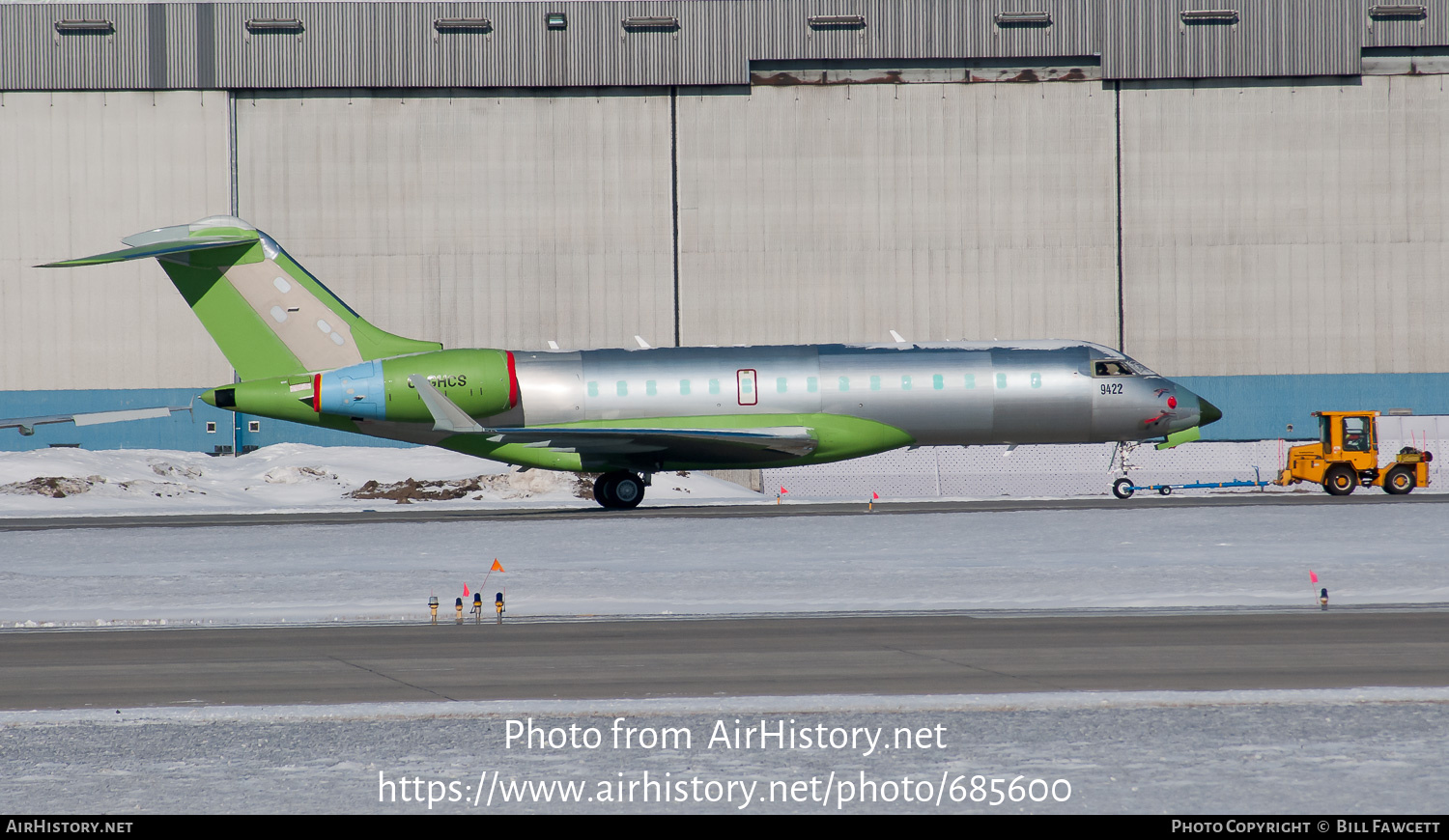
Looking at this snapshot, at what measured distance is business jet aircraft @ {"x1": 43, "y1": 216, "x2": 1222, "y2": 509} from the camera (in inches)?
1254

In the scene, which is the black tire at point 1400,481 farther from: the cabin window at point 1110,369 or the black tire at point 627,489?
the black tire at point 627,489

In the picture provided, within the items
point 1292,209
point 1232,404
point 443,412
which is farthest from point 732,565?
point 1292,209

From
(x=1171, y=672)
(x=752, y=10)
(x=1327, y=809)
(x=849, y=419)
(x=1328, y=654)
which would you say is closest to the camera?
(x=1327, y=809)

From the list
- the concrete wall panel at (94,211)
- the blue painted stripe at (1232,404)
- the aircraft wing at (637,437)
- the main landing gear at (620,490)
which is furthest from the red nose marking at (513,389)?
the blue painted stripe at (1232,404)

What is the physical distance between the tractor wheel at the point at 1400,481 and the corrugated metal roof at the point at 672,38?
1962 cm

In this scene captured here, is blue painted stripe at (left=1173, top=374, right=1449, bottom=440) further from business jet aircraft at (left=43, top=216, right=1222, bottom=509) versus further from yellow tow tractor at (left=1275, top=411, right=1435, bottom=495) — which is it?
business jet aircraft at (left=43, top=216, right=1222, bottom=509)

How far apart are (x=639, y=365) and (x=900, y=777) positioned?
79.1ft

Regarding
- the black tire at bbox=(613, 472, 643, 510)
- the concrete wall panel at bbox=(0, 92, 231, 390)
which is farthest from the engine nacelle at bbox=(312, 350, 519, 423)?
the concrete wall panel at bbox=(0, 92, 231, 390)

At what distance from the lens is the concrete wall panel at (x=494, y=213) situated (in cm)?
4922

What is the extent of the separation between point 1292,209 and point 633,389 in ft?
97.1

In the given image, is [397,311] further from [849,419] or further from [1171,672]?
[1171,672]

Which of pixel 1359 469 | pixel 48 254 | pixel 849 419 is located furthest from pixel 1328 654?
pixel 48 254

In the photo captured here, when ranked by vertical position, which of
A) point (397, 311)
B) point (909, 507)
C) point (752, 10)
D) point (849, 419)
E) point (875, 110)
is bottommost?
point (909, 507)

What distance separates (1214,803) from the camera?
8266 mm
